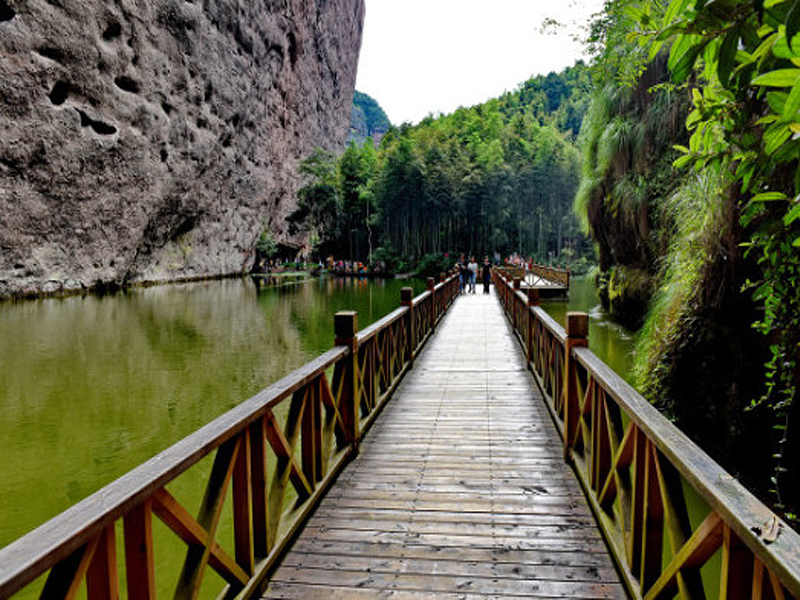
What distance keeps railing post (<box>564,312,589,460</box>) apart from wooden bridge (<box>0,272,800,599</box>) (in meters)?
0.01

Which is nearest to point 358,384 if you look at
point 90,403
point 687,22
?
point 687,22

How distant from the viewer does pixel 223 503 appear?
1982 millimetres

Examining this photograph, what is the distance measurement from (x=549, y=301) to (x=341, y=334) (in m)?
18.7

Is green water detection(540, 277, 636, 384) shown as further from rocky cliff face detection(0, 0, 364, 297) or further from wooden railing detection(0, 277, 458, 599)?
rocky cliff face detection(0, 0, 364, 297)

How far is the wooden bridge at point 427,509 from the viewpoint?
135 centimetres

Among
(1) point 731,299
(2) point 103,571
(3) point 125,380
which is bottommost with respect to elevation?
(3) point 125,380

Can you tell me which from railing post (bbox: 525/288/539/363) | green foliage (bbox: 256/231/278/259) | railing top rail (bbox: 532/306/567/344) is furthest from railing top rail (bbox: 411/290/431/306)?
green foliage (bbox: 256/231/278/259)

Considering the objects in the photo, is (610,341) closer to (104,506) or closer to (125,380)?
(125,380)

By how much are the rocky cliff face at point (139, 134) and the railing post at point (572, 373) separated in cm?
2239

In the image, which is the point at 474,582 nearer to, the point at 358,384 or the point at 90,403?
the point at 358,384

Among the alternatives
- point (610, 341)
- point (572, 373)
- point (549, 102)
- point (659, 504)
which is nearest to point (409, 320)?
point (572, 373)

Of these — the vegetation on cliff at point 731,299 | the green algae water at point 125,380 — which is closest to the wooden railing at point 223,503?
the green algae water at point 125,380

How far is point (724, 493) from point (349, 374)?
8.87ft

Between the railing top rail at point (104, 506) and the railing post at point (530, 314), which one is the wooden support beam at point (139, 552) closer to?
the railing top rail at point (104, 506)
